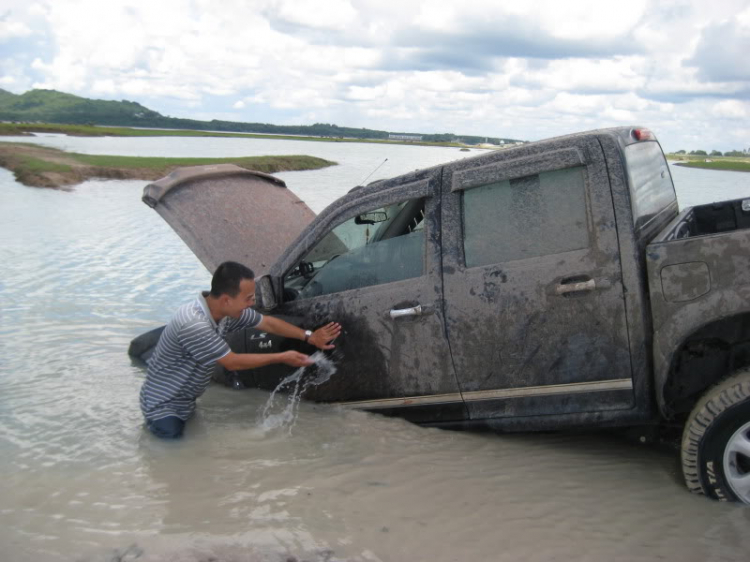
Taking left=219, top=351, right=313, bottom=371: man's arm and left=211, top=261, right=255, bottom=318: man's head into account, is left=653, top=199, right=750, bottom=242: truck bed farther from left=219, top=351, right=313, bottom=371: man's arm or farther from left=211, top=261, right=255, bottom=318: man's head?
left=211, top=261, right=255, bottom=318: man's head

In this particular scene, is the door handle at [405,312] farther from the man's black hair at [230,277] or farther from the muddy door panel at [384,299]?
the man's black hair at [230,277]

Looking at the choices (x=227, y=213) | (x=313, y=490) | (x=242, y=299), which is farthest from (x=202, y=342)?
(x=227, y=213)

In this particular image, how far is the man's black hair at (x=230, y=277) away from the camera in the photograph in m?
4.41

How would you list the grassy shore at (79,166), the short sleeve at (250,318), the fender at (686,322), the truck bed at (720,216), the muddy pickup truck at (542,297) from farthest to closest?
1. the grassy shore at (79,166)
2. the truck bed at (720,216)
3. the short sleeve at (250,318)
4. the muddy pickup truck at (542,297)
5. the fender at (686,322)

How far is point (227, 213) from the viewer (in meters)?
5.99

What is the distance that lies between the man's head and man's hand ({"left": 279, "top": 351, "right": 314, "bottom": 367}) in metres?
0.41

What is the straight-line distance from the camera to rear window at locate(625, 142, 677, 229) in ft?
12.6

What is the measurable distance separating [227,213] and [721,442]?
13.8ft

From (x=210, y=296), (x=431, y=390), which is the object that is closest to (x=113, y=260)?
(x=210, y=296)

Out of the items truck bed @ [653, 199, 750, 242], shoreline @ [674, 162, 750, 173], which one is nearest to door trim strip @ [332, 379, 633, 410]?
truck bed @ [653, 199, 750, 242]

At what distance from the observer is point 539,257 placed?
153 inches

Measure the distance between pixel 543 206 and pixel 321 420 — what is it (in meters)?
2.19

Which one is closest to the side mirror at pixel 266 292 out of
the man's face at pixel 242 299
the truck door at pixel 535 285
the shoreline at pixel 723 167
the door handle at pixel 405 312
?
the man's face at pixel 242 299

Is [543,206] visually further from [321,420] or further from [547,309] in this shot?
[321,420]
